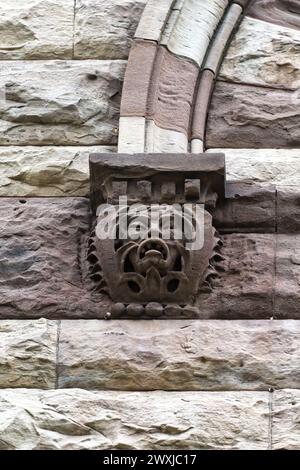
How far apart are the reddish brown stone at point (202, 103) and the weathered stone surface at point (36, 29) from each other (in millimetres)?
462

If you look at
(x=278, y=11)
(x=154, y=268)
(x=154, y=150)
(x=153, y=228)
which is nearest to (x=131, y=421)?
(x=154, y=268)

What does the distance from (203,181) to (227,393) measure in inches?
28.3

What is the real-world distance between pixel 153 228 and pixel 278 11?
4.51ft

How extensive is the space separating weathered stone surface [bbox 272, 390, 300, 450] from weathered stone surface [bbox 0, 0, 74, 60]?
164 cm

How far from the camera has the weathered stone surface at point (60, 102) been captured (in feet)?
20.1

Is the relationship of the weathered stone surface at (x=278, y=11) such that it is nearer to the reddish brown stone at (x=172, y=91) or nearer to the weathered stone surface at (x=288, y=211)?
the reddish brown stone at (x=172, y=91)

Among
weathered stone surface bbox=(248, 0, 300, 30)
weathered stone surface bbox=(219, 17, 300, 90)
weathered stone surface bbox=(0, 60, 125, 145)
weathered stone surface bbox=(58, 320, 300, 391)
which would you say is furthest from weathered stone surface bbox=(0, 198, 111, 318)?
weathered stone surface bbox=(248, 0, 300, 30)

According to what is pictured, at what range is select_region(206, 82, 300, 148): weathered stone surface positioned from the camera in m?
6.15

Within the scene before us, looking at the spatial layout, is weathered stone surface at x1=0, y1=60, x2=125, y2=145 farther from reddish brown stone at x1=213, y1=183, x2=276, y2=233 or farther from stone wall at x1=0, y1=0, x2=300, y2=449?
reddish brown stone at x1=213, y1=183, x2=276, y2=233

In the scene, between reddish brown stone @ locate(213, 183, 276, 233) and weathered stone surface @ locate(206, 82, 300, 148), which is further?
weathered stone surface @ locate(206, 82, 300, 148)

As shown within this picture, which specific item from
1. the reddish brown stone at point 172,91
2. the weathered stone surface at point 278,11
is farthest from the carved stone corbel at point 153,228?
the weathered stone surface at point 278,11

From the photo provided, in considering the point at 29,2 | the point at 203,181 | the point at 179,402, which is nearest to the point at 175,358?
the point at 179,402

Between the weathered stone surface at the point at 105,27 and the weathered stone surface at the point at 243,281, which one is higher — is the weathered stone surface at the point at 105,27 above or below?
above

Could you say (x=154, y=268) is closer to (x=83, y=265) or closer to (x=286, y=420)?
(x=83, y=265)
